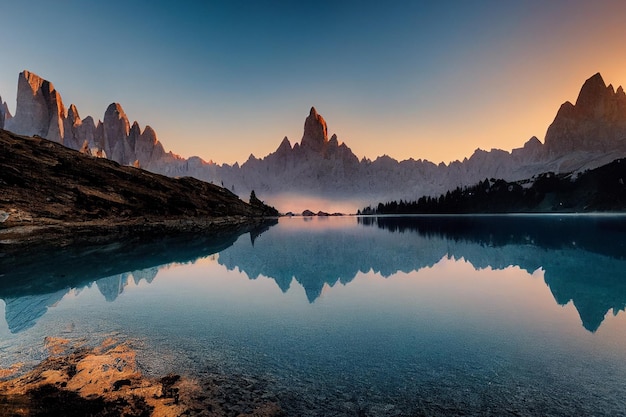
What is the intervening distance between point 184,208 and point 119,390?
128276 mm

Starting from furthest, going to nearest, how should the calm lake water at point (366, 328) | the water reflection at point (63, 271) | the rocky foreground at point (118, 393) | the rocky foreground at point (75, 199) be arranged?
the rocky foreground at point (75, 199) < the water reflection at point (63, 271) < the calm lake water at point (366, 328) < the rocky foreground at point (118, 393)

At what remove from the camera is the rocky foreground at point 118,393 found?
29.5ft

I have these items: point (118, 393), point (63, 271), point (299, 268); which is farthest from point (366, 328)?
point (63, 271)

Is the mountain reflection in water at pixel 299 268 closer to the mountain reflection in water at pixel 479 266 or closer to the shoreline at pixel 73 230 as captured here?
the mountain reflection in water at pixel 479 266

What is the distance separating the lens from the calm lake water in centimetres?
1047

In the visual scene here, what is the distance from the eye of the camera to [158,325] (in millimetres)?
17609

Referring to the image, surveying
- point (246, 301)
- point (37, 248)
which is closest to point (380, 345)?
point (246, 301)

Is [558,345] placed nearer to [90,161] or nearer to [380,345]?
[380,345]

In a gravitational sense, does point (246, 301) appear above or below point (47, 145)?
below

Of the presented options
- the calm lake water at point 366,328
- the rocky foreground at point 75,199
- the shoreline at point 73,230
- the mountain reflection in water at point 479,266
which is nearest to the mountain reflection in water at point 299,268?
the mountain reflection in water at point 479,266

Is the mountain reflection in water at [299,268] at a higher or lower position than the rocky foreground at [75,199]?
lower

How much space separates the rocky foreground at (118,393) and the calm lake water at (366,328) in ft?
2.63

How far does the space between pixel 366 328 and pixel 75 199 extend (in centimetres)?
9130

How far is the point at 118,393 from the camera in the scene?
32.8ft
